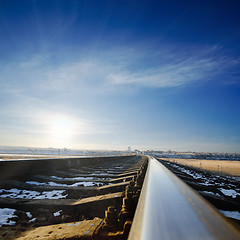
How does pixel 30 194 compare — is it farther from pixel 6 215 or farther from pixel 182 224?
pixel 182 224

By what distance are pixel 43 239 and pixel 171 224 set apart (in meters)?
1.06

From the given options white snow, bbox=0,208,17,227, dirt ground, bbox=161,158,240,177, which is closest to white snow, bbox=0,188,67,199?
white snow, bbox=0,208,17,227

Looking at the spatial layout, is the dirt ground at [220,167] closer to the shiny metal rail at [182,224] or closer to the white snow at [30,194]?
the white snow at [30,194]

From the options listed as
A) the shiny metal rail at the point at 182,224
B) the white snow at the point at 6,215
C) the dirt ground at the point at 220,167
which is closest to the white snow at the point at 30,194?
the white snow at the point at 6,215

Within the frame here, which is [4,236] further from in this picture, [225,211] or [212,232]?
[225,211]

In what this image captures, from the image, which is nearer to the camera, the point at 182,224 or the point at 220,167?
the point at 182,224

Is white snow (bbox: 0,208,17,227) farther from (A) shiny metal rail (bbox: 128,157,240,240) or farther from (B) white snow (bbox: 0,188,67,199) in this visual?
(A) shiny metal rail (bbox: 128,157,240,240)

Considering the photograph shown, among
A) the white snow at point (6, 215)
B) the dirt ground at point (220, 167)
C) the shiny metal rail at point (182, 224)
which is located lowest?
the dirt ground at point (220, 167)

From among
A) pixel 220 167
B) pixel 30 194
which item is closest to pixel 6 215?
pixel 30 194

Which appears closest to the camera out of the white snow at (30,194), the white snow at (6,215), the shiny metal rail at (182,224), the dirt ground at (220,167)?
the shiny metal rail at (182,224)

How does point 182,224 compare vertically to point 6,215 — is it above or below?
above

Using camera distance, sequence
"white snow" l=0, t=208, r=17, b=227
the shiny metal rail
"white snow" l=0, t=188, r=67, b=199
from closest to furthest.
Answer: the shiny metal rail
"white snow" l=0, t=208, r=17, b=227
"white snow" l=0, t=188, r=67, b=199

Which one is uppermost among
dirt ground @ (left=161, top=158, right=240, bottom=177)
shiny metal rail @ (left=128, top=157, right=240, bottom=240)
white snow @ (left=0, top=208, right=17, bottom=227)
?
shiny metal rail @ (left=128, top=157, right=240, bottom=240)

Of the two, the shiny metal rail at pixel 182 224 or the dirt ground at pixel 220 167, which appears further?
the dirt ground at pixel 220 167
